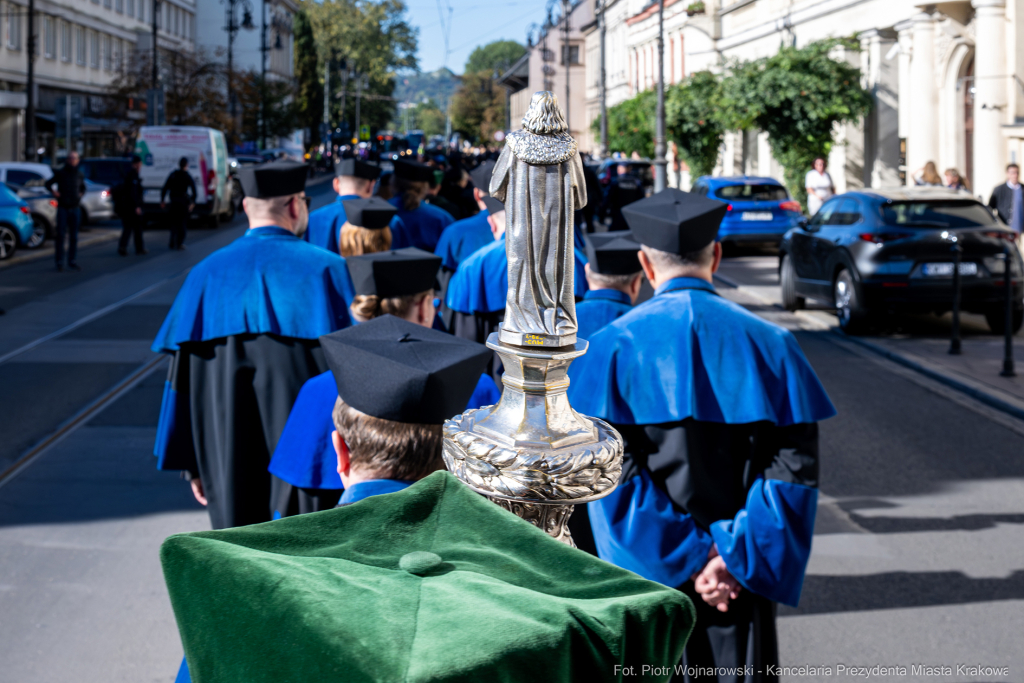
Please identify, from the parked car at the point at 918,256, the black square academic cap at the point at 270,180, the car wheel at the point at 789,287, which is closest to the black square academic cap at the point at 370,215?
the black square academic cap at the point at 270,180

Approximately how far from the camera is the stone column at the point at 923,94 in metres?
24.4

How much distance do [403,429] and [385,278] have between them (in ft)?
6.79

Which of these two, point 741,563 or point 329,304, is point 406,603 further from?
point 329,304

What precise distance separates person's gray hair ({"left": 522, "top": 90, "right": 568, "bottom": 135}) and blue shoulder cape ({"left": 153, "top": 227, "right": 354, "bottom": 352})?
3.32 metres

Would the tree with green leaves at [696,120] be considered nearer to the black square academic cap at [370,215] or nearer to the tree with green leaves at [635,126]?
the tree with green leaves at [635,126]

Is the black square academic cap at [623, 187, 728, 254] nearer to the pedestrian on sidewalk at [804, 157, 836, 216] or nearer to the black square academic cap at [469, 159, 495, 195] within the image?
the black square academic cap at [469, 159, 495, 195]

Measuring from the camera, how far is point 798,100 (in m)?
27.0

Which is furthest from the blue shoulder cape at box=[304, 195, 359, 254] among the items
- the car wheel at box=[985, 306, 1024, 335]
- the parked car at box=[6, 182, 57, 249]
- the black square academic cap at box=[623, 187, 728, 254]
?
the parked car at box=[6, 182, 57, 249]

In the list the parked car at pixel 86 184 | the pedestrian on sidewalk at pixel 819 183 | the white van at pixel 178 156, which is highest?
the white van at pixel 178 156

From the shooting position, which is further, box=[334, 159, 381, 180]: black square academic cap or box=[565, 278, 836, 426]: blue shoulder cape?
box=[334, 159, 381, 180]: black square academic cap

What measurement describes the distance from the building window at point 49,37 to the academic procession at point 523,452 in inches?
1649

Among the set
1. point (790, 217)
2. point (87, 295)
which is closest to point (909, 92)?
point (790, 217)

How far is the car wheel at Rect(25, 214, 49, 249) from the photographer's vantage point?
25.0m

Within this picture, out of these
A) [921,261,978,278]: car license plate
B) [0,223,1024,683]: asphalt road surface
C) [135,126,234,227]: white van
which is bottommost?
[0,223,1024,683]: asphalt road surface
